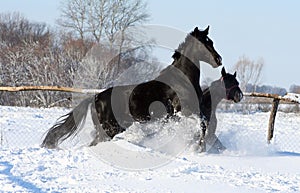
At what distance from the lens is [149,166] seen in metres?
4.70

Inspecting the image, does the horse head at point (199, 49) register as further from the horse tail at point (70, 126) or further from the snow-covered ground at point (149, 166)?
the horse tail at point (70, 126)

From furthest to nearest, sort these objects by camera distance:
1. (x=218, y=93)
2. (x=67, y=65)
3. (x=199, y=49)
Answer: (x=67, y=65), (x=218, y=93), (x=199, y=49)

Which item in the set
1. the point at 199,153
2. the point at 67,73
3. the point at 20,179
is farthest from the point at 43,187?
the point at 67,73

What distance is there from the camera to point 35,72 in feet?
73.0

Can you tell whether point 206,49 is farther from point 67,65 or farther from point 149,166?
point 67,65

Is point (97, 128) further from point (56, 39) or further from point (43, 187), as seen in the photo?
point (56, 39)

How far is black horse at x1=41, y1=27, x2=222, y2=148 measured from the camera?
5.86 metres

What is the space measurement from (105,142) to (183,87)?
1.29 m

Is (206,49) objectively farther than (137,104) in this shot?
Yes

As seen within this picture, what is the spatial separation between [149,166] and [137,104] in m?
1.39

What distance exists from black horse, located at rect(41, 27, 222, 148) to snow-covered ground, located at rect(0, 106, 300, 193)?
19 cm

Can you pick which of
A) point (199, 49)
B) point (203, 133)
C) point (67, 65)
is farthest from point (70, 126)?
point (67, 65)

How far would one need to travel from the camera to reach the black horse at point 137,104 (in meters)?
5.86

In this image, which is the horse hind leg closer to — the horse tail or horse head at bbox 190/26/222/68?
horse head at bbox 190/26/222/68
